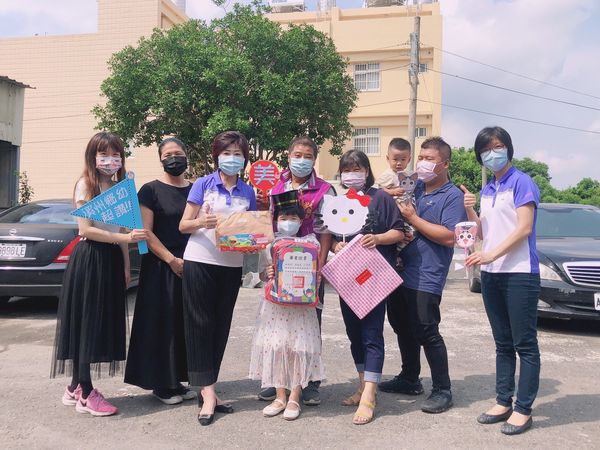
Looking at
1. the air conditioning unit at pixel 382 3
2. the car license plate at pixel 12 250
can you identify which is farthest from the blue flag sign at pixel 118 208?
the air conditioning unit at pixel 382 3

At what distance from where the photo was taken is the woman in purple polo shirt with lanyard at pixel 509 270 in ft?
11.1

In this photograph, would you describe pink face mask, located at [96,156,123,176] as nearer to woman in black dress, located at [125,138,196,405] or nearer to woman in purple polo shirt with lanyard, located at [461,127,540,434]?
woman in black dress, located at [125,138,196,405]

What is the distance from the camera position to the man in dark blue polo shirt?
3658 mm

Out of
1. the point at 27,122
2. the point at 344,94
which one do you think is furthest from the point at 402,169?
the point at 27,122

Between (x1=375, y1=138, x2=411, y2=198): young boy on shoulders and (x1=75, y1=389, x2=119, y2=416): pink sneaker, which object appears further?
(x1=375, y1=138, x2=411, y2=198): young boy on shoulders

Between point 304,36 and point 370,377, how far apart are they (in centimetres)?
1189

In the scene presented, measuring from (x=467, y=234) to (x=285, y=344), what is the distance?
4.46ft

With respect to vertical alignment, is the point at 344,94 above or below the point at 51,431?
above

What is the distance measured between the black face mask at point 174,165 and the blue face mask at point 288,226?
2.79 feet

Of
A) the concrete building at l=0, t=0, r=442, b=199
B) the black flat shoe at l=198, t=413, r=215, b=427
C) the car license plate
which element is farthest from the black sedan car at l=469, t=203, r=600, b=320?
the concrete building at l=0, t=0, r=442, b=199

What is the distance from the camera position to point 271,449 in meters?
3.10

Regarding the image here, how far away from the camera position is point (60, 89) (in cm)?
2627

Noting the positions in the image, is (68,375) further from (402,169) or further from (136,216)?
(402,169)

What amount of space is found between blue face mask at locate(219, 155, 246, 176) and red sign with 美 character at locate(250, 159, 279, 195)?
534 mm
